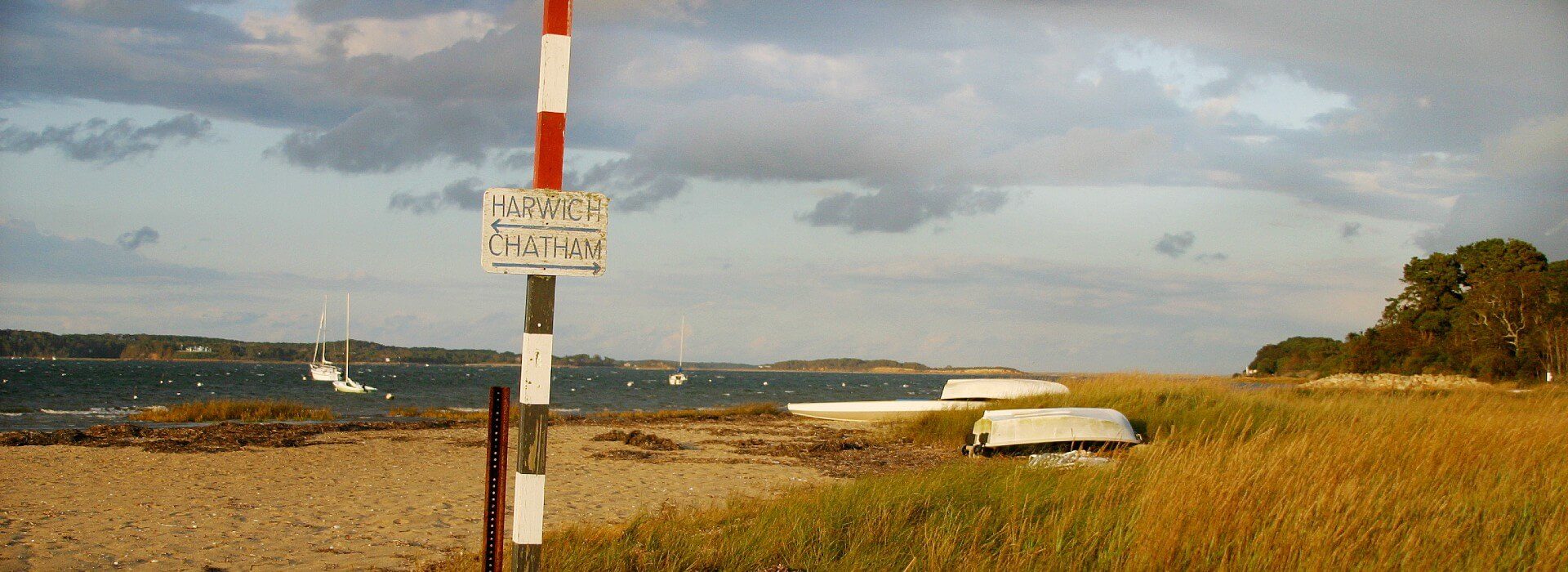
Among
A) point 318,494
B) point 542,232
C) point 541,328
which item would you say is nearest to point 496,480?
point 541,328

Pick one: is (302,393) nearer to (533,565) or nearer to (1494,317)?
(533,565)

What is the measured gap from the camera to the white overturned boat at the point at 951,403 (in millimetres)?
20356

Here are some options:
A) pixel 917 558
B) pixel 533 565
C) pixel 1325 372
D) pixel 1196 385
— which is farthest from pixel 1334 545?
pixel 1325 372

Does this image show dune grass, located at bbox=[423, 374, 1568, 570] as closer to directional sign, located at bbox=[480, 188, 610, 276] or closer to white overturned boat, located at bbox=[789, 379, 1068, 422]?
directional sign, located at bbox=[480, 188, 610, 276]

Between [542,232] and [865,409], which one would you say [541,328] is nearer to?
[542,232]

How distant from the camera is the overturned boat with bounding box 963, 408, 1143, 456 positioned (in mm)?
13141

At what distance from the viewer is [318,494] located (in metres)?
10.8

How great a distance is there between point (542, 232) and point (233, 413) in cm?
2470

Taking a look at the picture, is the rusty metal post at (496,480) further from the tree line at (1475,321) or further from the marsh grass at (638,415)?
the tree line at (1475,321)

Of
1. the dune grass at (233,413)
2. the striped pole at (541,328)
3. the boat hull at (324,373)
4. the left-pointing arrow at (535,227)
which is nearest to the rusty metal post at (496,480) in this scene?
the striped pole at (541,328)

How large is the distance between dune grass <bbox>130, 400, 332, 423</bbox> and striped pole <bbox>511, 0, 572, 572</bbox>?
2328 cm

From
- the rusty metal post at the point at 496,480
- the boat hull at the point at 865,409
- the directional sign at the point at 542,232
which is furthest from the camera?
the boat hull at the point at 865,409

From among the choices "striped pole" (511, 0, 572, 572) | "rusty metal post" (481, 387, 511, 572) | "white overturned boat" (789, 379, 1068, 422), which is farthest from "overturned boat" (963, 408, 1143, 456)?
"rusty metal post" (481, 387, 511, 572)

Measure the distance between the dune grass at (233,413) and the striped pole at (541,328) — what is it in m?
23.3
